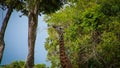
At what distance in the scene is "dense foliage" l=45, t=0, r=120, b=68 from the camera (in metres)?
30.9

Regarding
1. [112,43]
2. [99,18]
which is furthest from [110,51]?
[99,18]

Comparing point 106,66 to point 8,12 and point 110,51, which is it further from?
point 8,12

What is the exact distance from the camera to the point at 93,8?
108 feet

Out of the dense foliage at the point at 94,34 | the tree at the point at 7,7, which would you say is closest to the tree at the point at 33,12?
the tree at the point at 7,7

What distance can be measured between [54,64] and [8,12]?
14155 millimetres

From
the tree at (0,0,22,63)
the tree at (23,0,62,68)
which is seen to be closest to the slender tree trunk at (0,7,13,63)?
the tree at (0,0,22,63)

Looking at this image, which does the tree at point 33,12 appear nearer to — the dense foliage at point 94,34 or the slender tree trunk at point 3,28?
the slender tree trunk at point 3,28

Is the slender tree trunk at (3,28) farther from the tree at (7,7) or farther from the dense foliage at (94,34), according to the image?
the dense foliage at (94,34)

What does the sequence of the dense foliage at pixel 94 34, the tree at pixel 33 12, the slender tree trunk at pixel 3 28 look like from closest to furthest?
the tree at pixel 33 12 → the slender tree trunk at pixel 3 28 → the dense foliage at pixel 94 34

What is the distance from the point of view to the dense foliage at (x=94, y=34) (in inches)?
1217

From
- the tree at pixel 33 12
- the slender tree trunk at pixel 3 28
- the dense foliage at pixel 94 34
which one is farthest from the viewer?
the dense foliage at pixel 94 34

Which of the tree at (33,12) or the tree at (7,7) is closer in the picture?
the tree at (33,12)

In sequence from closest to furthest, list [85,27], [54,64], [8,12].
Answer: [8,12] → [85,27] → [54,64]

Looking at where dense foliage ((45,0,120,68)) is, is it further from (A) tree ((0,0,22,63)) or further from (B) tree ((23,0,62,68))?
(A) tree ((0,0,22,63))
